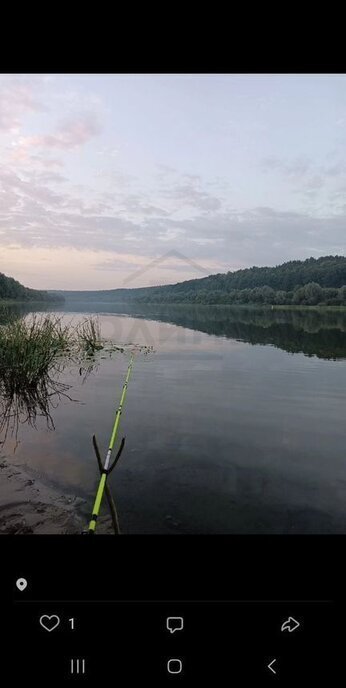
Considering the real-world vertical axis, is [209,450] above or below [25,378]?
below

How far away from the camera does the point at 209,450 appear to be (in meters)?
7.68

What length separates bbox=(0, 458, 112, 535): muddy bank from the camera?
4727 millimetres
